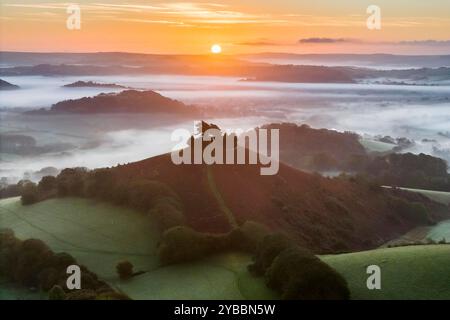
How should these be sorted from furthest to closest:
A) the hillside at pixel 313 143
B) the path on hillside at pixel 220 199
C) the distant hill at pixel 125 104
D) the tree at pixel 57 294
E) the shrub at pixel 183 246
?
the hillside at pixel 313 143 < the distant hill at pixel 125 104 < the path on hillside at pixel 220 199 < the shrub at pixel 183 246 < the tree at pixel 57 294

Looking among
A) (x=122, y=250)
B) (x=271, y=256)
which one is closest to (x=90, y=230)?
(x=122, y=250)

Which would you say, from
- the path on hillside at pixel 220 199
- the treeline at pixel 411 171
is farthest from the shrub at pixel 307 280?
the treeline at pixel 411 171

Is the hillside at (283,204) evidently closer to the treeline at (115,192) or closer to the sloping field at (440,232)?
the treeline at (115,192)

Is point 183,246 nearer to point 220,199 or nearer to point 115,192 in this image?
point 220,199

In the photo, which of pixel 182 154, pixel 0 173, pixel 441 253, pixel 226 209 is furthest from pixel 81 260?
pixel 0 173
